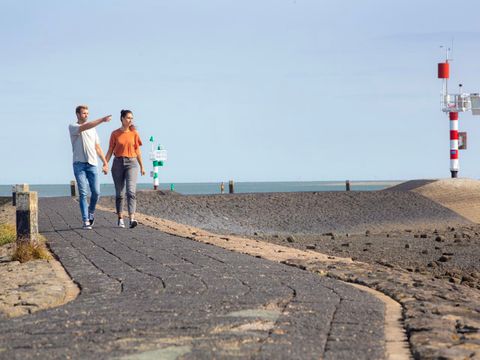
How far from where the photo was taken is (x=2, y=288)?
10227 millimetres

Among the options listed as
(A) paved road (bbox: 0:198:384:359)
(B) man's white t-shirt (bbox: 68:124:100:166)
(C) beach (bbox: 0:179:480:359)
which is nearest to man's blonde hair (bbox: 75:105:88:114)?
(B) man's white t-shirt (bbox: 68:124:100:166)

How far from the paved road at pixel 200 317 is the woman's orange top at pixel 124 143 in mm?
5603

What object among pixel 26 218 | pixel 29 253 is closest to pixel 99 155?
pixel 26 218

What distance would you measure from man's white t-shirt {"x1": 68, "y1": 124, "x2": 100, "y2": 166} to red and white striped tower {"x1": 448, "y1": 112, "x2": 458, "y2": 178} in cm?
2687

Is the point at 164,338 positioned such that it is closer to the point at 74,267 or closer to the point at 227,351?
the point at 227,351

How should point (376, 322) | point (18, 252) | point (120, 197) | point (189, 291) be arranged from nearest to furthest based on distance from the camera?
point (376, 322) < point (189, 291) < point (18, 252) < point (120, 197)

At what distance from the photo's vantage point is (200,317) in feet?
24.0

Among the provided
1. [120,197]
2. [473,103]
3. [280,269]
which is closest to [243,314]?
[280,269]

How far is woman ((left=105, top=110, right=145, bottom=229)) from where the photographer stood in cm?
1748

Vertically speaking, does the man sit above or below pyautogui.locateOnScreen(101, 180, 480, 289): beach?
above

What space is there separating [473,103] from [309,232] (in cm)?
1696

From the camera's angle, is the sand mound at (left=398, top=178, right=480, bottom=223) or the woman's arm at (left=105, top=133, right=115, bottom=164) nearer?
the woman's arm at (left=105, top=133, right=115, bottom=164)

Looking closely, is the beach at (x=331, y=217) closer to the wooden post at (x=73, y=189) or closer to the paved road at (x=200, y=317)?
the wooden post at (x=73, y=189)

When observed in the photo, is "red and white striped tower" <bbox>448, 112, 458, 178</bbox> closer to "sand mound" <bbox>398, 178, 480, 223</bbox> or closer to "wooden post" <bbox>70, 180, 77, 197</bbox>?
"sand mound" <bbox>398, 178, 480, 223</bbox>
